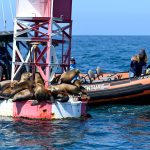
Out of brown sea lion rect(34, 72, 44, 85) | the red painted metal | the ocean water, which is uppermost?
the red painted metal

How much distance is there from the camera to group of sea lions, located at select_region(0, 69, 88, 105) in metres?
20.0

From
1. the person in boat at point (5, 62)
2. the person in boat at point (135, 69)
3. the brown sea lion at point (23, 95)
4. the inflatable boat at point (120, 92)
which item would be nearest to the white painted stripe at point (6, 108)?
the brown sea lion at point (23, 95)

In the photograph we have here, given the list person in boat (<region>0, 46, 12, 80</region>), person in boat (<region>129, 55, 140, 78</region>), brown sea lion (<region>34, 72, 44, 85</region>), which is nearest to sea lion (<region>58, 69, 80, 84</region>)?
brown sea lion (<region>34, 72, 44, 85</region>)

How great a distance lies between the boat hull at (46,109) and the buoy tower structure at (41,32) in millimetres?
862

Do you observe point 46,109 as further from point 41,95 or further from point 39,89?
point 39,89

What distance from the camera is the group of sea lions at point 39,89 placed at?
20000mm

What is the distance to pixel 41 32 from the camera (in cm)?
2067

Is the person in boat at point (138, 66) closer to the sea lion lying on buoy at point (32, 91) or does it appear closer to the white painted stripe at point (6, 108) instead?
the sea lion lying on buoy at point (32, 91)

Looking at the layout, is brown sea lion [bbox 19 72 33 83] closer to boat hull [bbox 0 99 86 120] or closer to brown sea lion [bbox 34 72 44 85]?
brown sea lion [bbox 34 72 44 85]

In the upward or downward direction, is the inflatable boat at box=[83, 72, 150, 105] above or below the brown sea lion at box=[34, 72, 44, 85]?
below

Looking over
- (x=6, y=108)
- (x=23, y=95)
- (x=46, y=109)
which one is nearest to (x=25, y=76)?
(x=23, y=95)

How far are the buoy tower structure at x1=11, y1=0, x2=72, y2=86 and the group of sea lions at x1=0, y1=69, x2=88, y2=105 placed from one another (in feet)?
0.89

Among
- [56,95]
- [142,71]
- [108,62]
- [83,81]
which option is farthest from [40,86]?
[108,62]

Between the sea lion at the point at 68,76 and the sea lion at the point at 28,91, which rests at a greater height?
the sea lion at the point at 68,76
